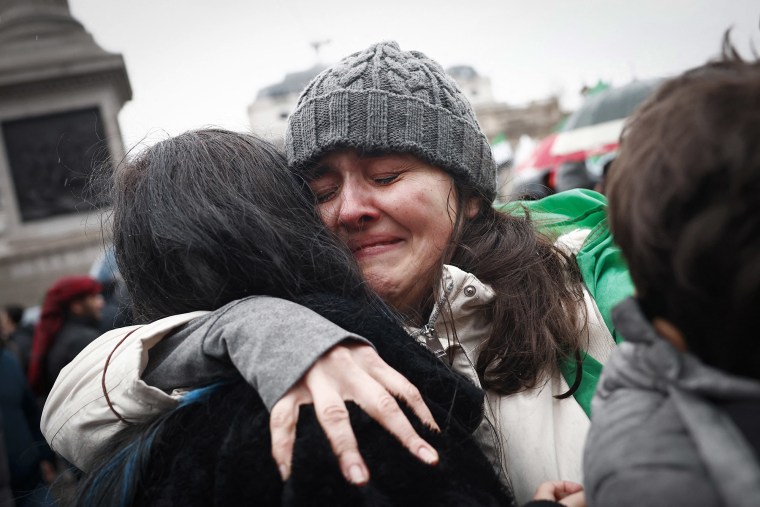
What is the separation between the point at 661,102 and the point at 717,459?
0.48 meters

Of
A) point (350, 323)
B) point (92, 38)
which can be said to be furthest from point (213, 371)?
point (92, 38)

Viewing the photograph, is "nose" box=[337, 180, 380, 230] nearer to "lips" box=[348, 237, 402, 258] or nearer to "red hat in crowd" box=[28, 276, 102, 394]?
"lips" box=[348, 237, 402, 258]

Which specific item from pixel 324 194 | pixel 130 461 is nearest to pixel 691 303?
pixel 130 461

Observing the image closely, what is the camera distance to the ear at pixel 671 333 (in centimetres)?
91

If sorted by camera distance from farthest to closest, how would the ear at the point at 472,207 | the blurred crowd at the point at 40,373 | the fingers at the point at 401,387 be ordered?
the blurred crowd at the point at 40,373 < the ear at the point at 472,207 < the fingers at the point at 401,387

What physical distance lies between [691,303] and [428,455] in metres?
0.46

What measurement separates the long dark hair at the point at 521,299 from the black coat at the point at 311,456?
0.95 feet

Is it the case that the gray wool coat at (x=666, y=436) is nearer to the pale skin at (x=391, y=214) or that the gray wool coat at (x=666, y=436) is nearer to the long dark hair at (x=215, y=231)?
the long dark hair at (x=215, y=231)

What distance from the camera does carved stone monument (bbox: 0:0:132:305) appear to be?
11.4 metres

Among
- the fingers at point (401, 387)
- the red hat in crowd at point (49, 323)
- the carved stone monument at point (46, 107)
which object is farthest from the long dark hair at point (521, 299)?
the carved stone monument at point (46, 107)

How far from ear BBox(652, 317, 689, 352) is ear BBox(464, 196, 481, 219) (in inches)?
46.2

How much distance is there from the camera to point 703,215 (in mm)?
820

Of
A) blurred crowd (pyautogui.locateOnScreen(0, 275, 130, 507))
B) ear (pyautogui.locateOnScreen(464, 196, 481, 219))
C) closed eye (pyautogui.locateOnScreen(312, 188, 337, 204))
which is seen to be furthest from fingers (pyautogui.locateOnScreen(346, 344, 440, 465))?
blurred crowd (pyautogui.locateOnScreen(0, 275, 130, 507))

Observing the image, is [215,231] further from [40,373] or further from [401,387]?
[40,373]
